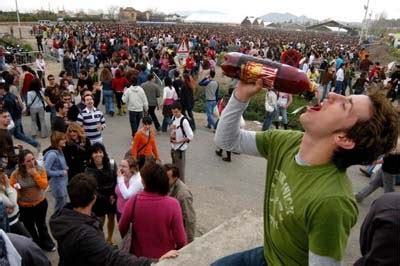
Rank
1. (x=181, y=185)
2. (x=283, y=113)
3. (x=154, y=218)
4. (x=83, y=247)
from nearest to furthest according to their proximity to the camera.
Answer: (x=83, y=247) < (x=154, y=218) < (x=181, y=185) < (x=283, y=113)

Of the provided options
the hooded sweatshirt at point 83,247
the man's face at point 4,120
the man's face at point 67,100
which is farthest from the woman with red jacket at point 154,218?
the man's face at point 67,100

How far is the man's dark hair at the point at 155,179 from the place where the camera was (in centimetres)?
327

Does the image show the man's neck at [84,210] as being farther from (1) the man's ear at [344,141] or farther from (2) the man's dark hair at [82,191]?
(1) the man's ear at [344,141]

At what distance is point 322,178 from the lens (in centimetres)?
165

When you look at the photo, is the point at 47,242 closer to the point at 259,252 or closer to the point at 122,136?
the point at 259,252

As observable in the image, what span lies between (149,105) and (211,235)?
285 inches

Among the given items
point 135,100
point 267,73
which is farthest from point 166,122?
point 267,73

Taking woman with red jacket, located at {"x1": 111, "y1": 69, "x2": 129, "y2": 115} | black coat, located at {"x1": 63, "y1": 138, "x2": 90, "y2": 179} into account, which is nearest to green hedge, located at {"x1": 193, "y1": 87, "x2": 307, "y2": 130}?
woman with red jacket, located at {"x1": 111, "y1": 69, "x2": 129, "y2": 115}

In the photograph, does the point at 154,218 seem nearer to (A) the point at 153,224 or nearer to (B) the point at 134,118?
(A) the point at 153,224

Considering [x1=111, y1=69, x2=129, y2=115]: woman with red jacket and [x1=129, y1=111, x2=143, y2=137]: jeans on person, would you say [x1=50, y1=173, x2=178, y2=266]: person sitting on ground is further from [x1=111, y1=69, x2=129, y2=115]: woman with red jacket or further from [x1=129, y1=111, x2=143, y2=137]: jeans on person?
[x1=111, y1=69, x2=129, y2=115]: woman with red jacket

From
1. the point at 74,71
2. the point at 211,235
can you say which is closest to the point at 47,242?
the point at 211,235

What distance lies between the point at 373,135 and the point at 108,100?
10.6m

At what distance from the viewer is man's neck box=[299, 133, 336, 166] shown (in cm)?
173

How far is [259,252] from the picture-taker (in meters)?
2.07
